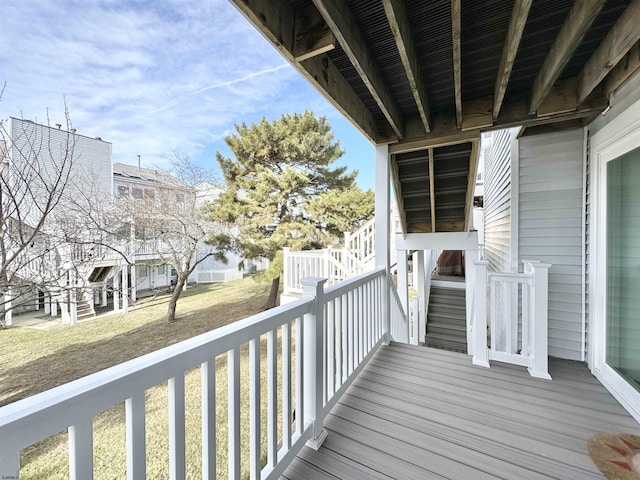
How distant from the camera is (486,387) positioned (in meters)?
2.42

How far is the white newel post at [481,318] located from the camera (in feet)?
9.25

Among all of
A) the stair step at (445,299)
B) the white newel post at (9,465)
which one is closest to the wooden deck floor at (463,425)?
the white newel post at (9,465)

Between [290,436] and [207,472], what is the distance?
0.64m

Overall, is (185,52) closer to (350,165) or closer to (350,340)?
(350,165)

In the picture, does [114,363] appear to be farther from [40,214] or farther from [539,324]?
[539,324]

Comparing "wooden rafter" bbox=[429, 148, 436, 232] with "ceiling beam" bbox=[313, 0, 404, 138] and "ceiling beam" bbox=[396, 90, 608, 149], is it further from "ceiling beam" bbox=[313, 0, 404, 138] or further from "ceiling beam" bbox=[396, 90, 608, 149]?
"ceiling beam" bbox=[313, 0, 404, 138]

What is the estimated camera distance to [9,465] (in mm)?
596

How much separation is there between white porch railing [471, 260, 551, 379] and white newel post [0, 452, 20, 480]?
9.59 feet

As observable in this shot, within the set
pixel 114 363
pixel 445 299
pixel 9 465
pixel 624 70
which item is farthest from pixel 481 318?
pixel 114 363

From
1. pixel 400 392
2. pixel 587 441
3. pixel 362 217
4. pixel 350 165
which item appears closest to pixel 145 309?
pixel 362 217

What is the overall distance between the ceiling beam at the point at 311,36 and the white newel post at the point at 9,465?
1.87 metres

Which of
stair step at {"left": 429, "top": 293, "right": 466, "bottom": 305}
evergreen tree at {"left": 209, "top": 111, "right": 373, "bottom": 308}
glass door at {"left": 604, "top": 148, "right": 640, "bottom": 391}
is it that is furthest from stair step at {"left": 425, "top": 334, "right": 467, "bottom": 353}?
evergreen tree at {"left": 209, "top": 111, "right": 373, "bottom": 308}

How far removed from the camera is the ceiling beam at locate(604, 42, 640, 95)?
1.92m

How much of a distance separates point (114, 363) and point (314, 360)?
19.8ft
